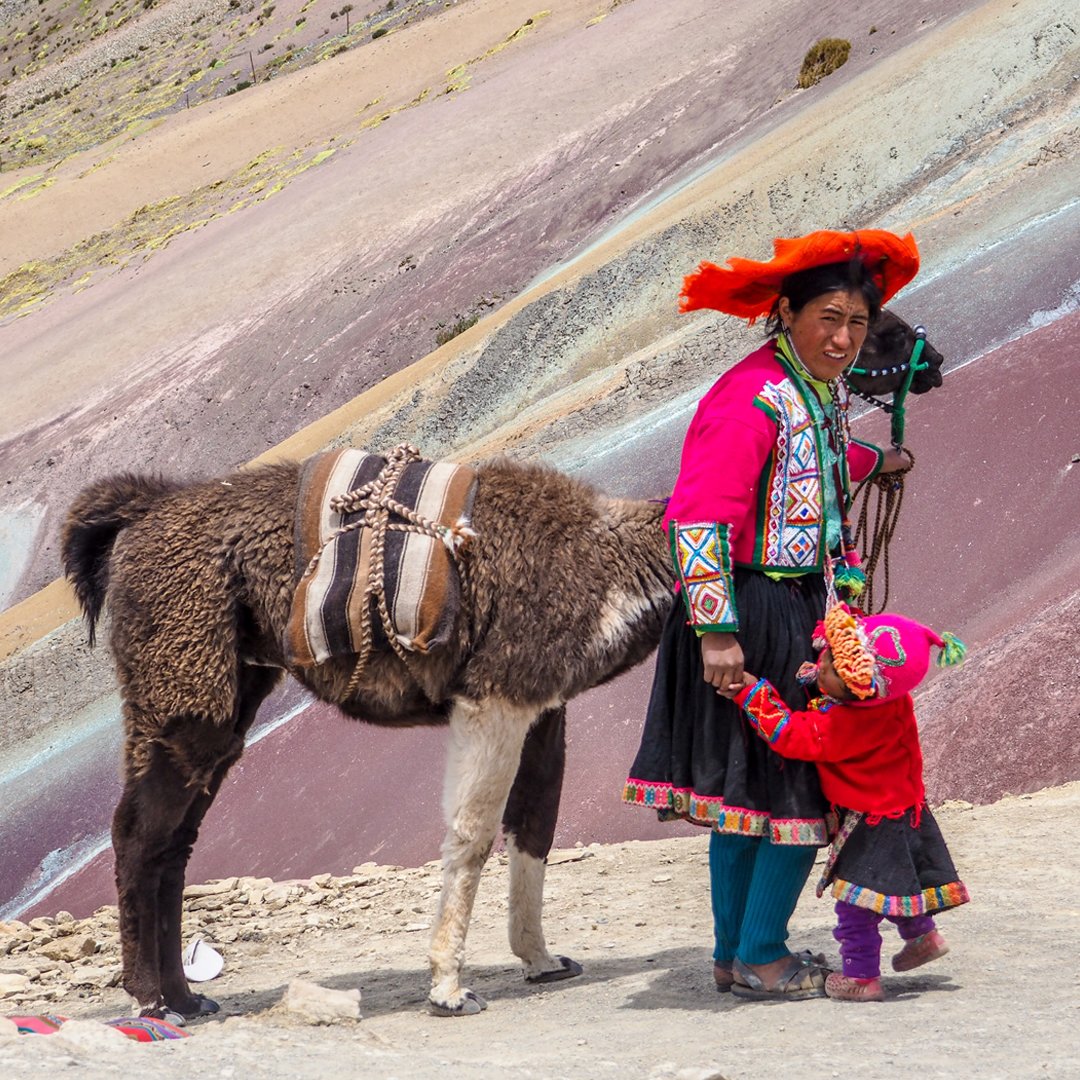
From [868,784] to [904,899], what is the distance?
32 centimetres

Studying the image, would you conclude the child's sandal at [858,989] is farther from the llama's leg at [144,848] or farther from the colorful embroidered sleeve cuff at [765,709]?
the llama's leg at [144,848]

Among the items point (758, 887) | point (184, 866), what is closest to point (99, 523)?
point (184, 866)

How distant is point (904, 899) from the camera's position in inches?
159

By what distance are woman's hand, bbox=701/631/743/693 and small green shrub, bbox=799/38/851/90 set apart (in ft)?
70.3

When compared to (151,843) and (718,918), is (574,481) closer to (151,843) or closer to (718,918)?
(718,918)

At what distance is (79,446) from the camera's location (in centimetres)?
2530

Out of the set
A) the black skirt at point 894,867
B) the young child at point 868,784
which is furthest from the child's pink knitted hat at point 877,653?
the black skirt at point 894,867

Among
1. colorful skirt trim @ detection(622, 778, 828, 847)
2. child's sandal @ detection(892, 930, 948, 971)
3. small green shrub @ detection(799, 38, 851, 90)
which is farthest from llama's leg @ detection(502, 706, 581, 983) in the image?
small green shrub @ detection(799, 38, 851, 90)

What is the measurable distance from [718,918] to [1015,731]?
10.6ft

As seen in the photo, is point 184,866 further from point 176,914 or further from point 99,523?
point 99,523

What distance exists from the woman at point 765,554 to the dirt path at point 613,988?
44 cm

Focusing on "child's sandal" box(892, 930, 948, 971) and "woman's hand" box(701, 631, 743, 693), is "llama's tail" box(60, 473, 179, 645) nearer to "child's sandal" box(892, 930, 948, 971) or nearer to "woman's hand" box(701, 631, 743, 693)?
"woman's hand" box(701, 631, 743, 693)

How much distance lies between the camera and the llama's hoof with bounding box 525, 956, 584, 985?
516cm

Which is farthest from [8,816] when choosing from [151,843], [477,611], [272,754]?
[477,611]
